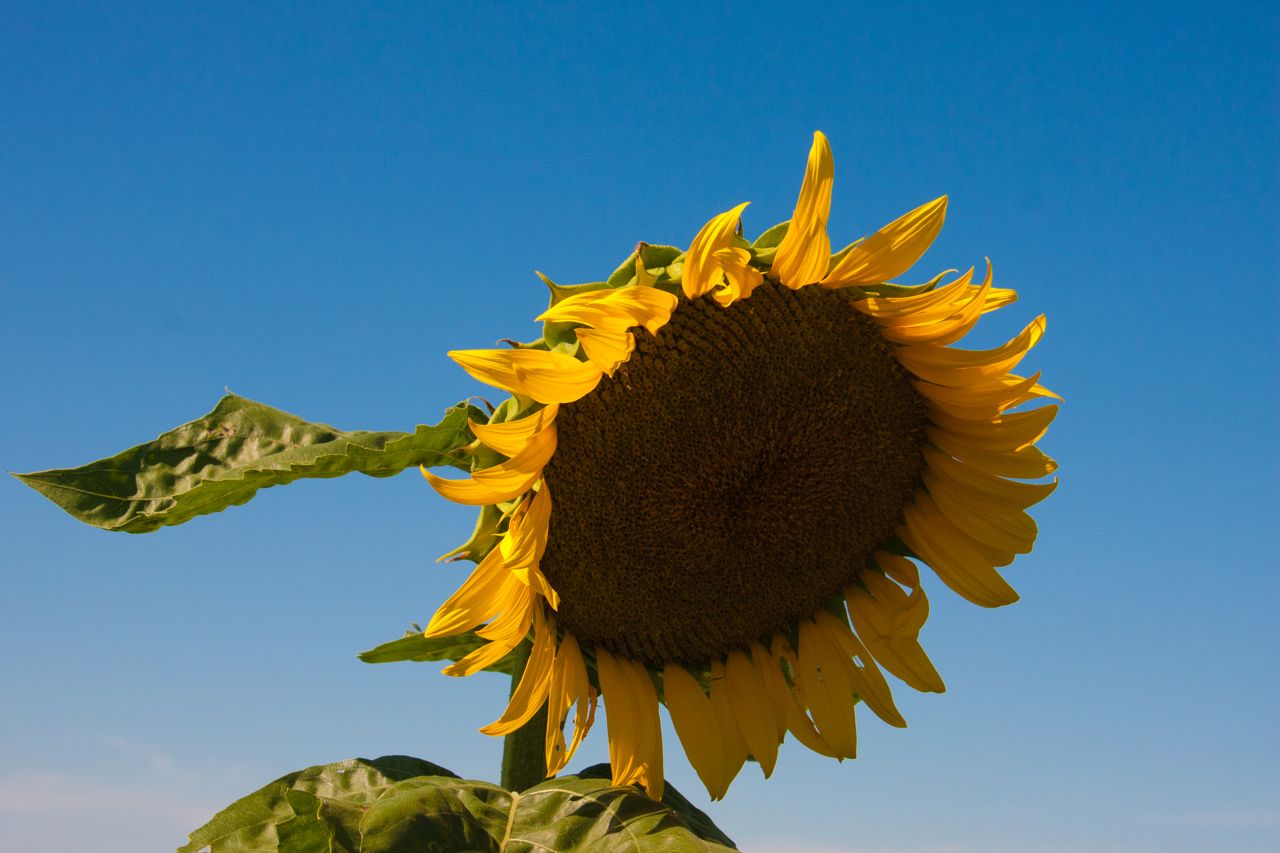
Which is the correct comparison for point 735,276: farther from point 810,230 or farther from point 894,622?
point 894,622

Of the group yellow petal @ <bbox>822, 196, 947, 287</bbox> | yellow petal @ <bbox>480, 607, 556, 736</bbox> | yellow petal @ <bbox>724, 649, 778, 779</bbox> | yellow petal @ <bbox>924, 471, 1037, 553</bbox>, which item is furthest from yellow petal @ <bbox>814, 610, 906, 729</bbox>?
yellow petal @ <bbox>822, 196, 947, 287</bbox>

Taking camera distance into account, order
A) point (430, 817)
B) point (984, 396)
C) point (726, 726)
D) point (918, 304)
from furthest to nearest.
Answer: point (726, 726) < point (984, 396) < point (918, 304) < point (430, 817)

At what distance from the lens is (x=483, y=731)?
3.45m

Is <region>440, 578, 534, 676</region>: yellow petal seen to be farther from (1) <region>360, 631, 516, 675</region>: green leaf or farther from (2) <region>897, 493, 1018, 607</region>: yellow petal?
(2) <region>897, 493, 1018, 607</region>: yellow petal

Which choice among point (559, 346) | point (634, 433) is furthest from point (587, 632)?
point (559, 346)

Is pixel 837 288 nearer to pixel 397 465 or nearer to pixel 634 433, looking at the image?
pixel 634 433

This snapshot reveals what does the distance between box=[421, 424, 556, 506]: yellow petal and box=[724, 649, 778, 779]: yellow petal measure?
1287 mm

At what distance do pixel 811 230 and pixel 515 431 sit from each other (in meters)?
1.03

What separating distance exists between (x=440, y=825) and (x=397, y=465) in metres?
1.04

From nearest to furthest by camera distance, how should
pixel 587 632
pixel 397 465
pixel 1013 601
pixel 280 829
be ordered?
pixel 280 829 < pixel 397 465 < pixel 587 632 < pixel 1013 601

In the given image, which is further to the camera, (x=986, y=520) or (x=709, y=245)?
(x=986, y=520)

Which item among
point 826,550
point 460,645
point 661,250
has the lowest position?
point 460,645

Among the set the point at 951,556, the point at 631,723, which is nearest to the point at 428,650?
the point at 631,723

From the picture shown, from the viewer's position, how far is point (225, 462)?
3.54 metres
